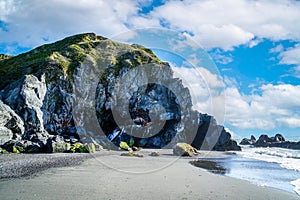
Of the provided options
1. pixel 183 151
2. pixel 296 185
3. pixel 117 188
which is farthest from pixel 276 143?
pixel 117 188

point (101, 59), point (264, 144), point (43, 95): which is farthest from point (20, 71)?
point (264, 144)

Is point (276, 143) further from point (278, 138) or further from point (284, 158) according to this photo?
point (284, 158)

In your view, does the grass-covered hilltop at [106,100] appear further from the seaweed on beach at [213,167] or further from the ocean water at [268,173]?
the ocean water at [268,173]

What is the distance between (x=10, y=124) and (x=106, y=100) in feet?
96.6

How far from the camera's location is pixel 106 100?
219 ft

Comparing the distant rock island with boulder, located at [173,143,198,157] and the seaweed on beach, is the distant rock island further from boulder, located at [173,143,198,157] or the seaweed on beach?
the seaweed on beach

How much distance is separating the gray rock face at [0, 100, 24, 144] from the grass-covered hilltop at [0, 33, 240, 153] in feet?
9.14

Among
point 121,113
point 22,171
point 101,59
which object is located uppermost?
point 101,59

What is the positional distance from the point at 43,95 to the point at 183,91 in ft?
128

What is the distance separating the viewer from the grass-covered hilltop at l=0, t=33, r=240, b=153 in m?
52.7

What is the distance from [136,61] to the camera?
81.2 metres

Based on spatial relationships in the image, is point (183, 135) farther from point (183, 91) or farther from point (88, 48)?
point (88, 48)

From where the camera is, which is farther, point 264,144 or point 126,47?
point 264,144

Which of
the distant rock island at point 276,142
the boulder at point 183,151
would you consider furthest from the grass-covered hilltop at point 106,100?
the distant rock island at point 276,142
